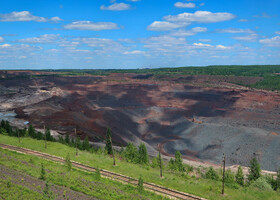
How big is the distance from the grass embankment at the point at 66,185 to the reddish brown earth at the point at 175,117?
3118cm

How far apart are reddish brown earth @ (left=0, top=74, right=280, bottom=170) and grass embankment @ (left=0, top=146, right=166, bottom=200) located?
3118 cm

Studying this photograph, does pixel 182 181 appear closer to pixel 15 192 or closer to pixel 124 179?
pixel 124 179

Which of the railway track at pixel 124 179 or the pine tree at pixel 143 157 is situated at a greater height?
the railway track at pixel 124 179

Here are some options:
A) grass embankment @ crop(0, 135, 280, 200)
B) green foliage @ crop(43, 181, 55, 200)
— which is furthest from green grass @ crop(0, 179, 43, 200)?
grass embankment @ crop(0, 135, 280, 200)

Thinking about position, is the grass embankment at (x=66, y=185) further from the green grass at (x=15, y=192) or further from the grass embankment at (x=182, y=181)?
the grass embankment at (x=182, y=181)

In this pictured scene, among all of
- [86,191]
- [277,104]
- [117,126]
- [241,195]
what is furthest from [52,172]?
[277,104]

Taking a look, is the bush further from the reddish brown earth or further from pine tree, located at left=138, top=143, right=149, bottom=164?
the reddish brown earth

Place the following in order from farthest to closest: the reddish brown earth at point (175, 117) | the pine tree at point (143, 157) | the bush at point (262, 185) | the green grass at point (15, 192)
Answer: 1. the reddish brown earth at point (175, 117)
2. the pine tree at point (143, 157)
3. the bush at point (262, 185)
4. the green grass at point (15, 192)

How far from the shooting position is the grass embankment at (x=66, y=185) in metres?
21.7

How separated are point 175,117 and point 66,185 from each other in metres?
63.8

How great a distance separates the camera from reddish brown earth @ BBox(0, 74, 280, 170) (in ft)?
195

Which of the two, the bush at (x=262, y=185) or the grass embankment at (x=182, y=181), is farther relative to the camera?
the bush at (x=262, y=185)

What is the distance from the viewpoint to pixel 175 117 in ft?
281

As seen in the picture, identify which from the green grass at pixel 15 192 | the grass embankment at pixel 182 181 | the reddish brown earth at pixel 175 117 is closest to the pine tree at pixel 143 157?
the grass embankment at pixel 182 181
